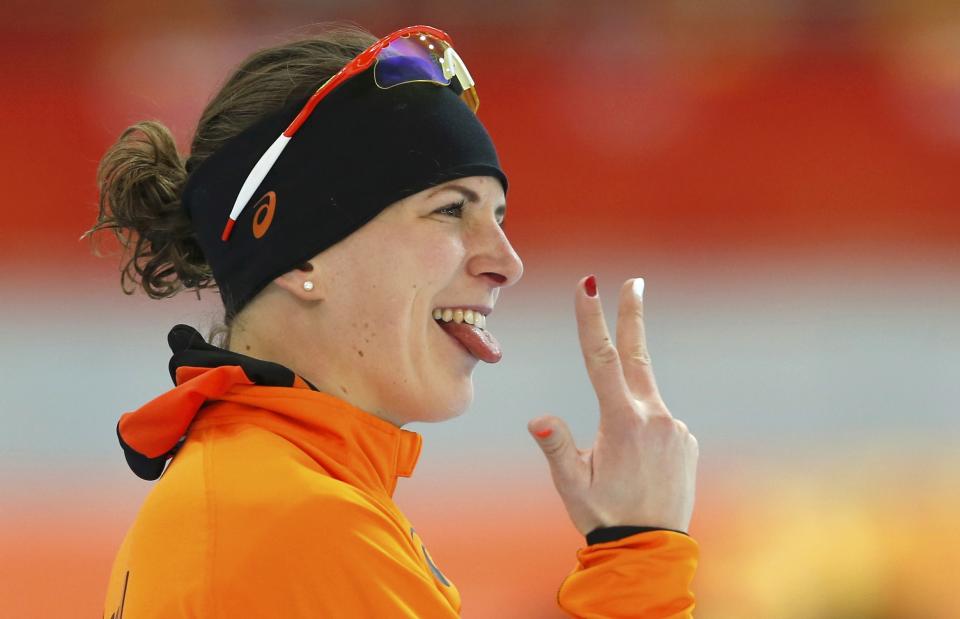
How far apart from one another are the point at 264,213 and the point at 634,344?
20.9 inches

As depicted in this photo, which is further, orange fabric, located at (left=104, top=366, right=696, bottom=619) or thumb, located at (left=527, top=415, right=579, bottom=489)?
thumb, located at (left=527, top=415, right=579, bottom=489)

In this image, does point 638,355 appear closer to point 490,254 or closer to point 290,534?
point 490,254

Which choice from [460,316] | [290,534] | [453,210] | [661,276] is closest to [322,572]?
[290,534]

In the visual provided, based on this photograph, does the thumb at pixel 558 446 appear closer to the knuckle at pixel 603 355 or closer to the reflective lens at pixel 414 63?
the knuckle at pixel 603 355

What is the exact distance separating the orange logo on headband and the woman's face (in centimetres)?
9

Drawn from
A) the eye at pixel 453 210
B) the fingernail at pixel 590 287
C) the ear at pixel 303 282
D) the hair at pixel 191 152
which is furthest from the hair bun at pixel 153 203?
the fingernail at pixel 590 287

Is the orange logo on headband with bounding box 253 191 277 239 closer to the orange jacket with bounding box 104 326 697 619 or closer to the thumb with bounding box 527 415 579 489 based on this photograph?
the orange jacket with bounding box 104 326 697 619

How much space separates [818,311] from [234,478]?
3684 millimetres

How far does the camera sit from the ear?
146cm

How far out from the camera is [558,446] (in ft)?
4.56

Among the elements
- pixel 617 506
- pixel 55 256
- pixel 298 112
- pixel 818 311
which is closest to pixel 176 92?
pixel 55 256

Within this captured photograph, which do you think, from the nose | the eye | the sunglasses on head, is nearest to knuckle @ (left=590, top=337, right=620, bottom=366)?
the nose

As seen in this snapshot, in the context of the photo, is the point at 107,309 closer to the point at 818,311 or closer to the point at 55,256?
the point at 55,256

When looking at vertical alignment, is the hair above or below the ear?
above
